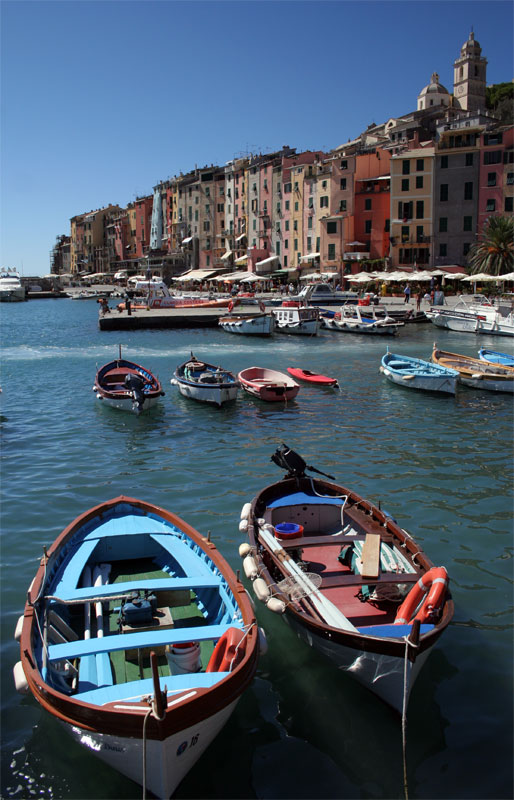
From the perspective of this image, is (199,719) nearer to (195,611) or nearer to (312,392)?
(195,611)

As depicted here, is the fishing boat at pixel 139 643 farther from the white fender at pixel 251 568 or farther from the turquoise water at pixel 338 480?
the turquoise water at pixel 338 480

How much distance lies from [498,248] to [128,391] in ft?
145

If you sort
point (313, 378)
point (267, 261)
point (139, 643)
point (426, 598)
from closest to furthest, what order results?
point (139, 643) → point (426, 598) → point (313, 378) → point (267, 261)

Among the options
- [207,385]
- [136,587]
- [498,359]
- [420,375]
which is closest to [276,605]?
[136,587]

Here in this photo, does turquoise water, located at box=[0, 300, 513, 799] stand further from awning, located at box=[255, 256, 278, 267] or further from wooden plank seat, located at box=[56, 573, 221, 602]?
awning, located at box=[255, 256, 278, 267]

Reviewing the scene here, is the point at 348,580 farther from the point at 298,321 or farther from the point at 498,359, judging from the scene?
the point at 298,321

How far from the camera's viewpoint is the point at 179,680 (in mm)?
6160

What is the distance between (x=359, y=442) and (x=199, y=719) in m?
13.5

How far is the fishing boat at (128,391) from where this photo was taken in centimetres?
2241

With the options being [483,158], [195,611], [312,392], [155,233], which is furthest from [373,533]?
[155,233]

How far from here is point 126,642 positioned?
21.7 ft

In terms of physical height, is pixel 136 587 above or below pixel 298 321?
below

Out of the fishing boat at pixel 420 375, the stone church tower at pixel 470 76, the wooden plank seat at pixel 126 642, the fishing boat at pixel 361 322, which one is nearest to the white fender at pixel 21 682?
the wooden plank seat at pixel 126 642

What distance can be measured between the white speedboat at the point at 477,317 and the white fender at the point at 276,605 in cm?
4025
